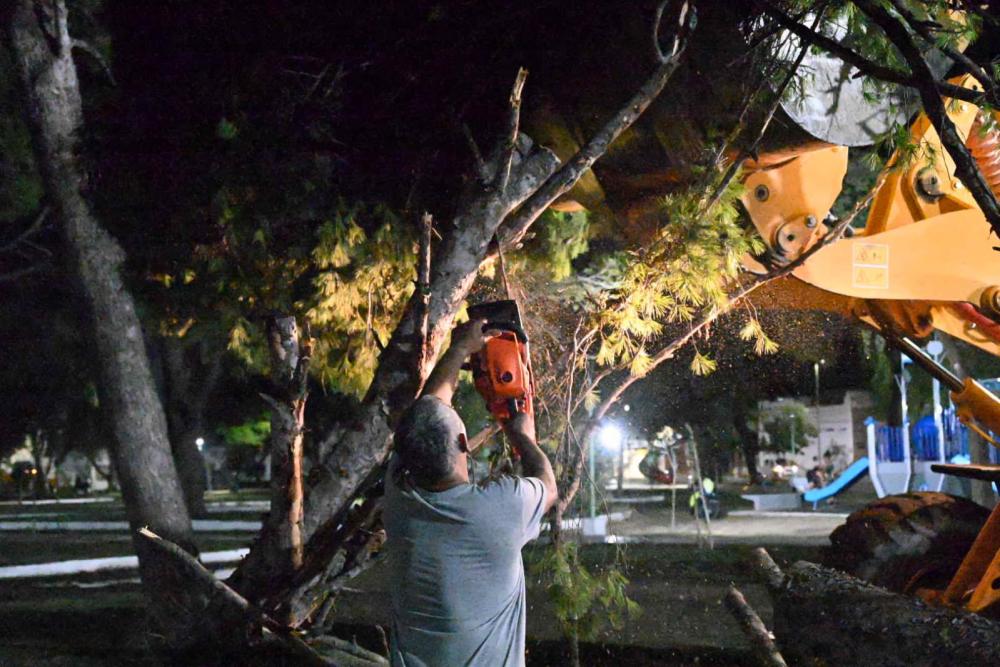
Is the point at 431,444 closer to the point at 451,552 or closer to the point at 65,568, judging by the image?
the point at 451,552

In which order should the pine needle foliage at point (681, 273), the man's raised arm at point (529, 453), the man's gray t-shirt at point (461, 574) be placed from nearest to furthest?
1. the man's gray t-shirt at point (461, 574)
2. the man's raised arm at point (529, 453)
3. the pine needle foliage at point (681, 273)

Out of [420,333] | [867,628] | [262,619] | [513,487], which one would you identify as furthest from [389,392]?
[867,628]

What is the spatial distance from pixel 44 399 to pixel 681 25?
104ft

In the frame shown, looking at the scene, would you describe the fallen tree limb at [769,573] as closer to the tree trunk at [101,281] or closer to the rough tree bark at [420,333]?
the rough tree bark at [420,333]

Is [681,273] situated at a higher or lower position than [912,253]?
lower

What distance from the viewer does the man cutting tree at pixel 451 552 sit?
301 cm

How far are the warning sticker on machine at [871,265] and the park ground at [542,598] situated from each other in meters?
2.14

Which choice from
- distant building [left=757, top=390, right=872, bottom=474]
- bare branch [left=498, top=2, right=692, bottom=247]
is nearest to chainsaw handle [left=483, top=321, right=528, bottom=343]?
bare branch [left=498, top=2, right=692, bottom=247]

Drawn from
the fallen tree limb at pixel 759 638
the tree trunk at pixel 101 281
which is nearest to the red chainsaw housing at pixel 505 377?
the fallen tree limb at pixel 759 638

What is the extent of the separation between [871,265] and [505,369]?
324cm

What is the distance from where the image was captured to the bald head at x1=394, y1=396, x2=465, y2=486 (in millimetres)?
3020

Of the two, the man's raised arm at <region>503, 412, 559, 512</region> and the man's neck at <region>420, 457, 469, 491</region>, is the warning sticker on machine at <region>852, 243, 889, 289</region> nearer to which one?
the man's raised arm at <region>503, 412, 559, 512</region>

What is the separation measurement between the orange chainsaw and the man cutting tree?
1.47ft

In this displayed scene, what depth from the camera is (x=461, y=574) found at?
3.02m
